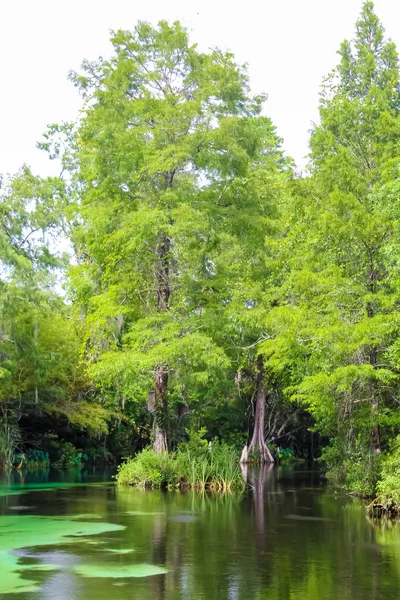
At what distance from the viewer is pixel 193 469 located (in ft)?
69.5

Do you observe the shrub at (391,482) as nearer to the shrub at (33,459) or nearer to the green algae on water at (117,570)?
the green algae on water at (117,570)

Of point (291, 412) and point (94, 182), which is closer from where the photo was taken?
point (94, 182)

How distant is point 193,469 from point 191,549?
9.58m

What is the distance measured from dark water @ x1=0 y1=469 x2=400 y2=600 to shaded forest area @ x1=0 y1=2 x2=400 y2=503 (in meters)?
2.85

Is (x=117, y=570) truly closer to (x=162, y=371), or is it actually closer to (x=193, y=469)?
(x=193, y=469)

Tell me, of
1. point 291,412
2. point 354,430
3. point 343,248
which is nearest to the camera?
point 343,248

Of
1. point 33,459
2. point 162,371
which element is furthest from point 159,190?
point 33,459

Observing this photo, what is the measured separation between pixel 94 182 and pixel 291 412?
2124 centimetres

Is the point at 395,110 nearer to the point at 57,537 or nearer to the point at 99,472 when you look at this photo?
the point at 99,472

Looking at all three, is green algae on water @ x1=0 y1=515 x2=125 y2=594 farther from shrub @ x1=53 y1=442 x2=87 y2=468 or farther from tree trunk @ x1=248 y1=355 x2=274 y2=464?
tree trunk @ x1=248 y1=355 x2=274 y2=464

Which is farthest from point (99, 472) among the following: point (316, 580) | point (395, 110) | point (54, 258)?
point (316, 580)

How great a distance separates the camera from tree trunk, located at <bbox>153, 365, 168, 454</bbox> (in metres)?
22.9

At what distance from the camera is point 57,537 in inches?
500

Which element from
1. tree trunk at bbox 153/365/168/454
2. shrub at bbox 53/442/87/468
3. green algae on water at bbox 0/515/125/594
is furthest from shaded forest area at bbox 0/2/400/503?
green algae on water at bbox 0/515/125/594
